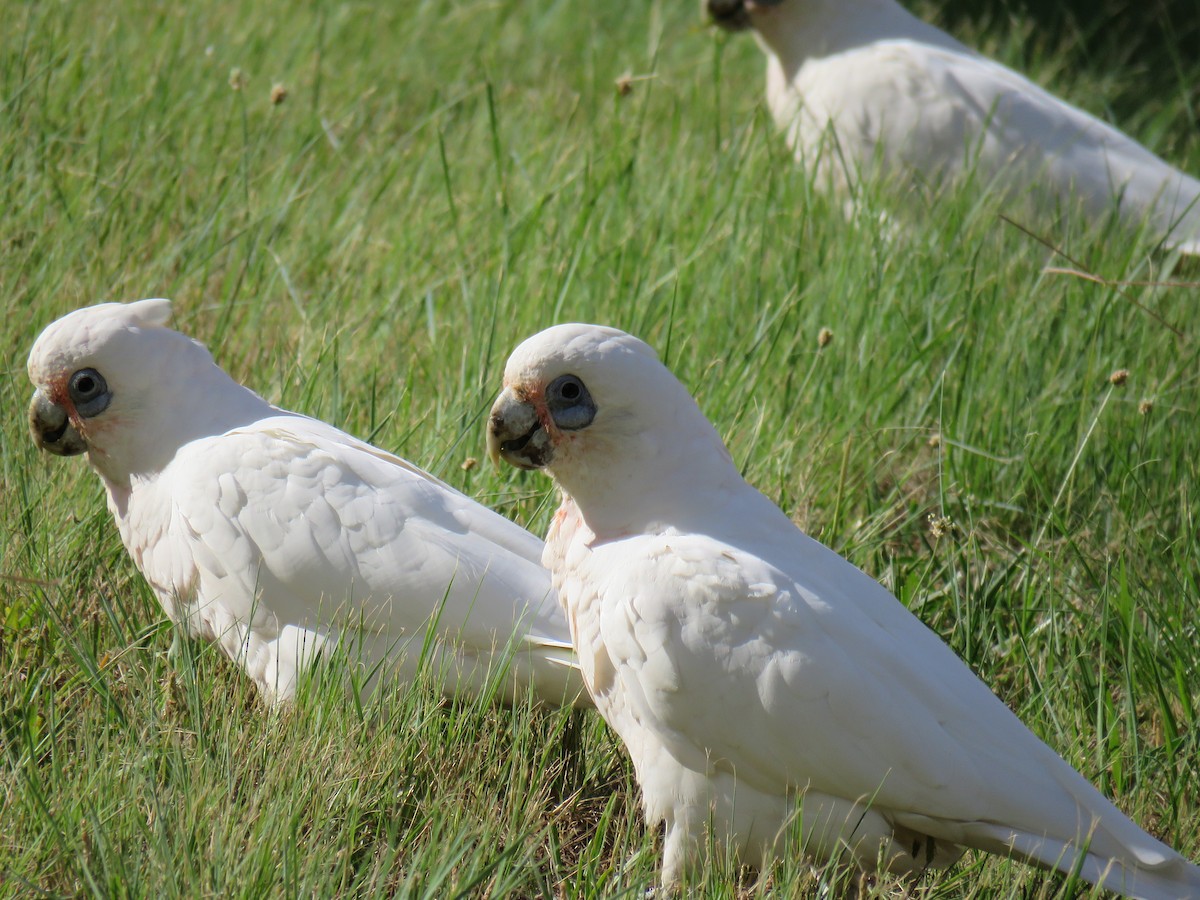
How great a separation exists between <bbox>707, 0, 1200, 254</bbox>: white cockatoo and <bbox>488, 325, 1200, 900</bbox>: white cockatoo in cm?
244

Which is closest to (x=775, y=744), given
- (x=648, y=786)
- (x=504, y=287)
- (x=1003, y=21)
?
(x=648, y=786)

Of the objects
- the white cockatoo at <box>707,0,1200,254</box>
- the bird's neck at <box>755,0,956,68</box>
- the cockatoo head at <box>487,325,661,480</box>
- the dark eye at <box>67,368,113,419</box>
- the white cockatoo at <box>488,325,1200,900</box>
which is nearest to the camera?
the white cockatoo at <box>488,325,1200,900</box>

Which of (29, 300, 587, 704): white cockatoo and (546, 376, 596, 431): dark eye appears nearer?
(546, 376, 596, 431): dark eye

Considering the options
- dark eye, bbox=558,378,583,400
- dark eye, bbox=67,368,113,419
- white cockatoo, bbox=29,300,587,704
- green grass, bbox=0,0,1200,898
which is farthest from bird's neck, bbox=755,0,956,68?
dark eye, bbox=67,368,113,419

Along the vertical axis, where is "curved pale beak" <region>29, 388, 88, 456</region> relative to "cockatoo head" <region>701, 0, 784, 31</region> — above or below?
below

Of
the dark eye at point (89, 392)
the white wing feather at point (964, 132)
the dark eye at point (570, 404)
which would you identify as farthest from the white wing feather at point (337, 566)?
the white wing feather at point (964, 132)

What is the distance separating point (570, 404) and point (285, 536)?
0.71 meters

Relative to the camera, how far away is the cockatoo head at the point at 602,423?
243 cm

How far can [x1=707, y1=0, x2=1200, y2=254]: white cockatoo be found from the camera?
15.7 ft

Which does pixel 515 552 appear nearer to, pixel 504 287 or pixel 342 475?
pixel 342 475

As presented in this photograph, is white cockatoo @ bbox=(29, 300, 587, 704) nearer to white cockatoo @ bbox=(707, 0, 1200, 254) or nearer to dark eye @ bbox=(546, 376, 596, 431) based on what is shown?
dark eye @ bbox=(546, 376, 596, 431)

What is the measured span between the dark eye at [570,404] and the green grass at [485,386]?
0.61m

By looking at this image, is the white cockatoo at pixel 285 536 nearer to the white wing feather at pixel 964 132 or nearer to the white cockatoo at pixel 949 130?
the white cockatoo at pixel 949 130

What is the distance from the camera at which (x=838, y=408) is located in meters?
3.63
